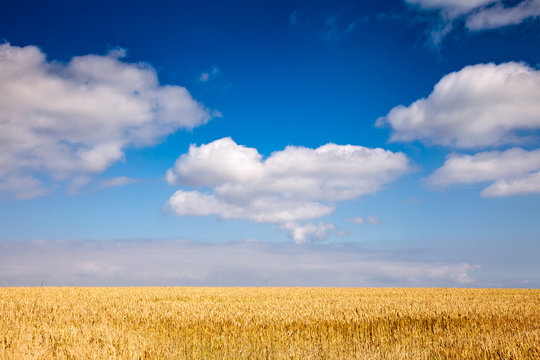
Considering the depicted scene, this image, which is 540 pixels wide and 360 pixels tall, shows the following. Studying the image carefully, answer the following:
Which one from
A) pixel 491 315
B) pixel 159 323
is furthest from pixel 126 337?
pixel 491 315

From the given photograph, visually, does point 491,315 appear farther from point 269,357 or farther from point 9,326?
point 9,326

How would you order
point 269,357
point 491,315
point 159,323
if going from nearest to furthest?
point 269,357, point 159,323, point 491,315

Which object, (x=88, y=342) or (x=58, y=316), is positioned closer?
(x=88, y=342)

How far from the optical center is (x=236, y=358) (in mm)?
6922

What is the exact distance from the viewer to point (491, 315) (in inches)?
483

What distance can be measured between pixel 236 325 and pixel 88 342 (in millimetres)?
3222

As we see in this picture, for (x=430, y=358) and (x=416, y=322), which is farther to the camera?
(x=416, y=322)

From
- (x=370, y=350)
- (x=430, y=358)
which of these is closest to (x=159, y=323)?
(x=370, y=350)

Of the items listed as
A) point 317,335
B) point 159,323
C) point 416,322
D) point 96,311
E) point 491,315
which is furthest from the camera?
point 491,315

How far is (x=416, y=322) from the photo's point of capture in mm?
10602

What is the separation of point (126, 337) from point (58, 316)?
154 inches

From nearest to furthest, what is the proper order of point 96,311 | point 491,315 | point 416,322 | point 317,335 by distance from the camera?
point 317,335, point 416,322, point 96,311, point 491,315

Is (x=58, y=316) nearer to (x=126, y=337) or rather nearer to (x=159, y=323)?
(x=159, y=323)

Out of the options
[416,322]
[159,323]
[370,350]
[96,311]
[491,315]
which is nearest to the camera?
[370,350]
